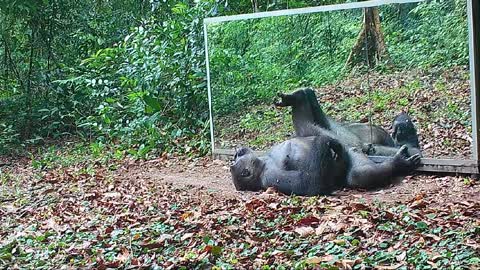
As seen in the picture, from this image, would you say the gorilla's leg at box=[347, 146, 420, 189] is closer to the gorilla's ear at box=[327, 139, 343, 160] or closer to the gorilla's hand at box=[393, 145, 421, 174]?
the gorilla's hand at box=[393, 145, 421, 174]

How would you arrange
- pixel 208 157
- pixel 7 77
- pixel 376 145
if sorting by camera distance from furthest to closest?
1. pixel 7 77
2. pixel 208 157
3. pixel 376 145

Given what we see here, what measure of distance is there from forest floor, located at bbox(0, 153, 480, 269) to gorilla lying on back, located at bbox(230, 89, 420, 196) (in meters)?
0.13

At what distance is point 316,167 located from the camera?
6.10m

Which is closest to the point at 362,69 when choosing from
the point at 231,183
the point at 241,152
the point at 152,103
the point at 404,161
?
the point at 404,161

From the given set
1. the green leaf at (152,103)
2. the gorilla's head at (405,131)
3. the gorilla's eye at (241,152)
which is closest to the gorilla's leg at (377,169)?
the gorilla's head at (405,131)

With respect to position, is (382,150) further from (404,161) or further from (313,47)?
(313,47)

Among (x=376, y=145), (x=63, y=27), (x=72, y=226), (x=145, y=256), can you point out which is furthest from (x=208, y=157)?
(x=63, y=27)

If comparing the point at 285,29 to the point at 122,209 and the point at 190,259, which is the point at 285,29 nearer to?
the point at 122,209

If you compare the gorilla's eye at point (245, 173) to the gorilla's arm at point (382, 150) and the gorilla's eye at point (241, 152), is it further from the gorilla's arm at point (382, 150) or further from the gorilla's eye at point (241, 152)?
the gorilla's arm at point (382, 150)

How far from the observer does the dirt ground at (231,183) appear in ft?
18.5

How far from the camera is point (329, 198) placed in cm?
582

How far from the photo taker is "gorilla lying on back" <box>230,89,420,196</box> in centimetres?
607

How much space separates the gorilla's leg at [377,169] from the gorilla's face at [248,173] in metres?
0.84

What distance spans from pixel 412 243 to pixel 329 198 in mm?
1695
